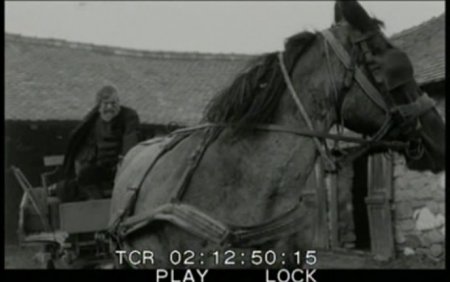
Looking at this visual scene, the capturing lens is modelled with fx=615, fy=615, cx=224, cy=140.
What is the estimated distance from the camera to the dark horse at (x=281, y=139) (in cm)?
280

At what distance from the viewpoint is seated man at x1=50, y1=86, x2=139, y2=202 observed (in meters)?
4.64

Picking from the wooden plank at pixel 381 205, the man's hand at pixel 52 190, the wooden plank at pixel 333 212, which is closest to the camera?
the man's hand at pixel 52 190

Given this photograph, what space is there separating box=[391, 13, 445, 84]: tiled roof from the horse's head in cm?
591

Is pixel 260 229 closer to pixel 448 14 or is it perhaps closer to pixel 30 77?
pixel 448 14

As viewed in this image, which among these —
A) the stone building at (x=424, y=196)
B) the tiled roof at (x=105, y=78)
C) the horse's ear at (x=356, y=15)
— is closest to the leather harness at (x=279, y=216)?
the horse's ear at (x=356, y=15)

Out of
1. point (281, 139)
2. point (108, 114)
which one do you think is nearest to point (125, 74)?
point (108, 114)

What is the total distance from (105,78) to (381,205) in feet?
31.6

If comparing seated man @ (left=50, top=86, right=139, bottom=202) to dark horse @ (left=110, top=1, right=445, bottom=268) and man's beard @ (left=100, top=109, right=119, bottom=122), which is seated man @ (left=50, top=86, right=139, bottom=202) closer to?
man's beard @ (left=100, top=109, right=119, bottom=122)

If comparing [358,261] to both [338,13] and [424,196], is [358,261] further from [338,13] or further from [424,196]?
[338,13]

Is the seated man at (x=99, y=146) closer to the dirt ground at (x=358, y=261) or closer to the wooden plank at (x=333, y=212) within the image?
the dirt ground at (x=358, y=261)

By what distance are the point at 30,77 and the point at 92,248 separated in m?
11.5

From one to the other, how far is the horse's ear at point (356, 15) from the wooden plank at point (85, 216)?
2.44 m

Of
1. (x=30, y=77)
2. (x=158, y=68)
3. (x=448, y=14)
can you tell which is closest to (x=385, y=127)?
(x=448, y=14)

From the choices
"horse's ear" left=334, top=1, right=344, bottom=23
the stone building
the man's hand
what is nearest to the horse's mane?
"horse's ear" left=334, top=1, right=344, bottom=23
